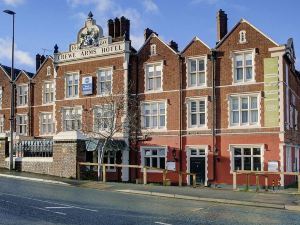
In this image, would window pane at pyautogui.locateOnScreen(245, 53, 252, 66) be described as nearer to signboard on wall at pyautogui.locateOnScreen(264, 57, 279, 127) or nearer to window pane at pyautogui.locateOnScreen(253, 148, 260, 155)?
signboard on wall at pyautogui.locateOnScreen(264, 57, 279, 127)

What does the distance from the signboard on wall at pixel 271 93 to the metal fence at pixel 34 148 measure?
1491 cm

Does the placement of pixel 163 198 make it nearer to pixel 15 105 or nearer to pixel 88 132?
pixel 88 132

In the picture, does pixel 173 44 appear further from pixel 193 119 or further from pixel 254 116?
pixel 254 116

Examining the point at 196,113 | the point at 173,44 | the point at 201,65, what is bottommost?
the point at 196,113

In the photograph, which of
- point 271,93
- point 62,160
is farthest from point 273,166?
point 62,160

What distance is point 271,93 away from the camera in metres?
30.3

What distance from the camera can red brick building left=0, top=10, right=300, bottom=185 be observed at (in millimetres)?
30594

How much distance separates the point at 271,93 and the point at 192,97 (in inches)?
236

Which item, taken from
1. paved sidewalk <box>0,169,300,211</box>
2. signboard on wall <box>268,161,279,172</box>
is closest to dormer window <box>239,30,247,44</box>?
signboard on wall <box>268,161,279,172</box>

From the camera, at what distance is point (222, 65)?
3247 centimetres

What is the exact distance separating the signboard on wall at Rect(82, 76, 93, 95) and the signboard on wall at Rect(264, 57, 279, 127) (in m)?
14.9

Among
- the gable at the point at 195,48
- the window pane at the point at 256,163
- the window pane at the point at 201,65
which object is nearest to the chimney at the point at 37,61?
the gable at the point at 195,48

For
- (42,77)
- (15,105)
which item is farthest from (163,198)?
(15,105)

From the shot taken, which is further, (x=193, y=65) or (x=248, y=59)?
(x=193, y=65)
